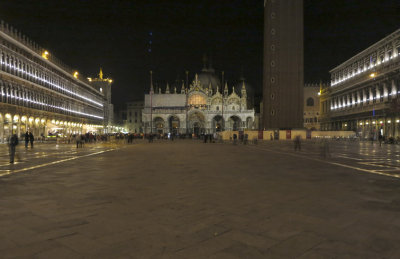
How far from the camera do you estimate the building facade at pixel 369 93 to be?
4350 cm

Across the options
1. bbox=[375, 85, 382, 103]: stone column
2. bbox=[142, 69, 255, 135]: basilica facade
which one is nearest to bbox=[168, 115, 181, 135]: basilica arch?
bbox=[142, 69, 255, 135]: basilica facade

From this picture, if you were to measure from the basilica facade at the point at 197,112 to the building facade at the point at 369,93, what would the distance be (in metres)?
26.1

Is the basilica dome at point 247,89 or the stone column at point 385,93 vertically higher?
the basilica dome at point 247,89

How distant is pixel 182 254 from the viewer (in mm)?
3545

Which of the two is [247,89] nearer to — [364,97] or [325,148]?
[364,97]

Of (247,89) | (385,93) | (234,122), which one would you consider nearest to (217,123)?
(234,122)

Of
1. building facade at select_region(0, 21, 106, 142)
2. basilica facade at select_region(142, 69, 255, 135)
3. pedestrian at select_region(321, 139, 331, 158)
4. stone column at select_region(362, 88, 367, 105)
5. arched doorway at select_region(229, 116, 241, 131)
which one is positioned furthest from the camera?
arched doorway at select_region(229, 116, 241, 131)

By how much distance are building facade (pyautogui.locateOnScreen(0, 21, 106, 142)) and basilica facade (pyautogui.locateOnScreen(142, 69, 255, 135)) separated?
2299 cm

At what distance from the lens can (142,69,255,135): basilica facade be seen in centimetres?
8825

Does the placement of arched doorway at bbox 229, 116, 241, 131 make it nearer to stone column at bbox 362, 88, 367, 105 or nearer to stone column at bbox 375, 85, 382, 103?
stone column at bbox 362, 88, 367, 105

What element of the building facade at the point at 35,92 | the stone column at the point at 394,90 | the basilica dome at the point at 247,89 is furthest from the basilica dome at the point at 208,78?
the stone column at the point at 394,90

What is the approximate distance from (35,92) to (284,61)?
3954cm

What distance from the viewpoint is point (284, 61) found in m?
46.1

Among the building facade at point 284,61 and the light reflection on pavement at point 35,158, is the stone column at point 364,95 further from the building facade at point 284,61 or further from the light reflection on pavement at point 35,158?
the light reflection on pavement at point 35,158
